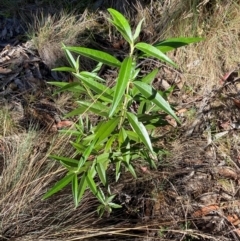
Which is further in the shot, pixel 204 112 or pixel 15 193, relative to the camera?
pixel 204 112

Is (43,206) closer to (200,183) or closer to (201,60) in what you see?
(200,183)

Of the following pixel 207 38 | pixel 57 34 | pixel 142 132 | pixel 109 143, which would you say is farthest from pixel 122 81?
pixel 57 34

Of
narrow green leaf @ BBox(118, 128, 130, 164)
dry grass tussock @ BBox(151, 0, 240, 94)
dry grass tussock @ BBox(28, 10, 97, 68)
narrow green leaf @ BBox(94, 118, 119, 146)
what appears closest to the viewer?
narrow green leaf @ BBox(94, 118, 119, 146)

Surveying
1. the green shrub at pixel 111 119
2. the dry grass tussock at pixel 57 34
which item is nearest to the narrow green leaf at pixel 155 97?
the green shrub at pixel 111 119

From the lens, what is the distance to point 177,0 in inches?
155

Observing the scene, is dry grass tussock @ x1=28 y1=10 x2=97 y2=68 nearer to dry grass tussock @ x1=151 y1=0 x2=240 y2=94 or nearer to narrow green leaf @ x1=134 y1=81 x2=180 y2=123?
dry grass tussock @ x1=151 y1=0 x2=240 y2=94

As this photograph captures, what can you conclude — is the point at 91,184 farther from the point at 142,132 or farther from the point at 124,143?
the point at 142,132

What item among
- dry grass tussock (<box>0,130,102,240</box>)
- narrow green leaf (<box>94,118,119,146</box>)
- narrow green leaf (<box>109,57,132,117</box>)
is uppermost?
narrow green leaf (<box>109,57,132,117</box>)

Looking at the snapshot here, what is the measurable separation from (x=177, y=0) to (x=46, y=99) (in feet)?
4.35

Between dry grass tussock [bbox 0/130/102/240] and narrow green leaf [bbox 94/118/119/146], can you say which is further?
dry grass tussock [bbox 0/130/102/240]

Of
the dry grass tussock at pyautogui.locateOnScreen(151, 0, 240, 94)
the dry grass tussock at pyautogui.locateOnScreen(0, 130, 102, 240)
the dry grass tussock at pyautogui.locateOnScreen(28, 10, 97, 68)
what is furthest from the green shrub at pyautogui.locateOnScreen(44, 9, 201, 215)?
the dry grass tussock at pyautogui.locateOnScreen(28, 10, 97, 68)

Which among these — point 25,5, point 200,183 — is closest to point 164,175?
point 200,183

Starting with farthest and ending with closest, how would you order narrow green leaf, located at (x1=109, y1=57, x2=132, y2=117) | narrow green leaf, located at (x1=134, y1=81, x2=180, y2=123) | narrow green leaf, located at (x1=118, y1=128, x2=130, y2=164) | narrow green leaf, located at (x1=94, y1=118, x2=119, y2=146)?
narrow green leaf, located at (x1=118, y1=128, x2=130, y2=164)
narrow green leaf, located at (x1=94, y1=118, x2=119, y2=146)
narrow green leaf, located at (x1=134, y1=81, x2=180, y2=123)
narrow green leaf, located at (x1=109, y1=57, x2=132, y2=117)

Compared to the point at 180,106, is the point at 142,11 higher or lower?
higher
